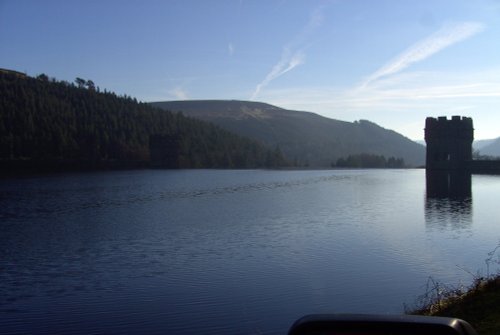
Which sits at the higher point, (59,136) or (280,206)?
(59,136)

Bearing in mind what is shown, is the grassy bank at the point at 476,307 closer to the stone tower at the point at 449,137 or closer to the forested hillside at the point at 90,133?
the stone tower at the point at 449,137

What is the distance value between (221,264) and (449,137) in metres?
56.1

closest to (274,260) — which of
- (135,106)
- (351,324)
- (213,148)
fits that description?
(351,324)

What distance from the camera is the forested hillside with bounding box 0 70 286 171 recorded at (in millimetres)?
110875

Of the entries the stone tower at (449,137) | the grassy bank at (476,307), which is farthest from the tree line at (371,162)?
the grassy bank at (476,307)

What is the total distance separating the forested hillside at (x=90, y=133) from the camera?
111m

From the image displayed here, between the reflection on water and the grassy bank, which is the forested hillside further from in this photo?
the grassy bank

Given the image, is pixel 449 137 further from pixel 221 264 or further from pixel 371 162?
pixel 371 162

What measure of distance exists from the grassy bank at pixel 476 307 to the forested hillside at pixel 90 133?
10171 centimetres

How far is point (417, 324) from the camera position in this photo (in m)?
2.66

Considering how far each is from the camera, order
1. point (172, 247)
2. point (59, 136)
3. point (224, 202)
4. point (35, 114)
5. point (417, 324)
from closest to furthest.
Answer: point (417, 324)
point (172, 247)
point (224, 202)
point (59, 136)
point (35, 114)

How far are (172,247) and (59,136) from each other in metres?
103

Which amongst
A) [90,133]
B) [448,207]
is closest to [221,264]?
[448,207]

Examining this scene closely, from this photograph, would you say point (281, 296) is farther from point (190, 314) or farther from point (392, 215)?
point (392, 215)
